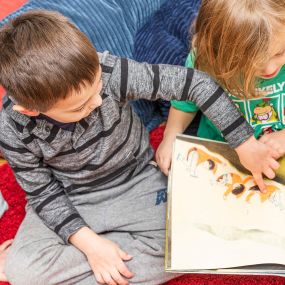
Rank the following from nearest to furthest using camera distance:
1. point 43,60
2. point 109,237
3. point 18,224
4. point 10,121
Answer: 1. point 43,60
2. point 10,121
3. point 109,237
4. point 18,224

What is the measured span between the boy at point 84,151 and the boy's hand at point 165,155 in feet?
0.09

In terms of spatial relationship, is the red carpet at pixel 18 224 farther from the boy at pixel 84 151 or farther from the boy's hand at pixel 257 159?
the boy's hand at pixel 257 159

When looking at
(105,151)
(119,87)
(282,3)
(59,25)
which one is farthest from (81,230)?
(282,3)

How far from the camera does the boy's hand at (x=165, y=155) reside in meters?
1.01

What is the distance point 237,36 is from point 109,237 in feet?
1.47

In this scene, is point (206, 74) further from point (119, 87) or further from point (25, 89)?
point (25, 89)

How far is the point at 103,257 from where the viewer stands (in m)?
0.92

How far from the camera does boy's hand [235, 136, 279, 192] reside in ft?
2.91

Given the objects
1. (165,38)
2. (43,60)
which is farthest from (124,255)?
(165,38)

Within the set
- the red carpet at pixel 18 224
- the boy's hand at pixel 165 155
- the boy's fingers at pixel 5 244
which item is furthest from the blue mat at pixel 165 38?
the boy's fingers at pixel 5 244

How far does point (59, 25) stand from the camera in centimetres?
76

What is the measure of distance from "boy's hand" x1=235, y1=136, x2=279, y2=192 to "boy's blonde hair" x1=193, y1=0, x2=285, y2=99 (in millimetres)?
97

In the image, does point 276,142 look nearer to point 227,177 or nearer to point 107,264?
point 227,177

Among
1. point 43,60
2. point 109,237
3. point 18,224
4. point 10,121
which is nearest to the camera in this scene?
point 43,60
